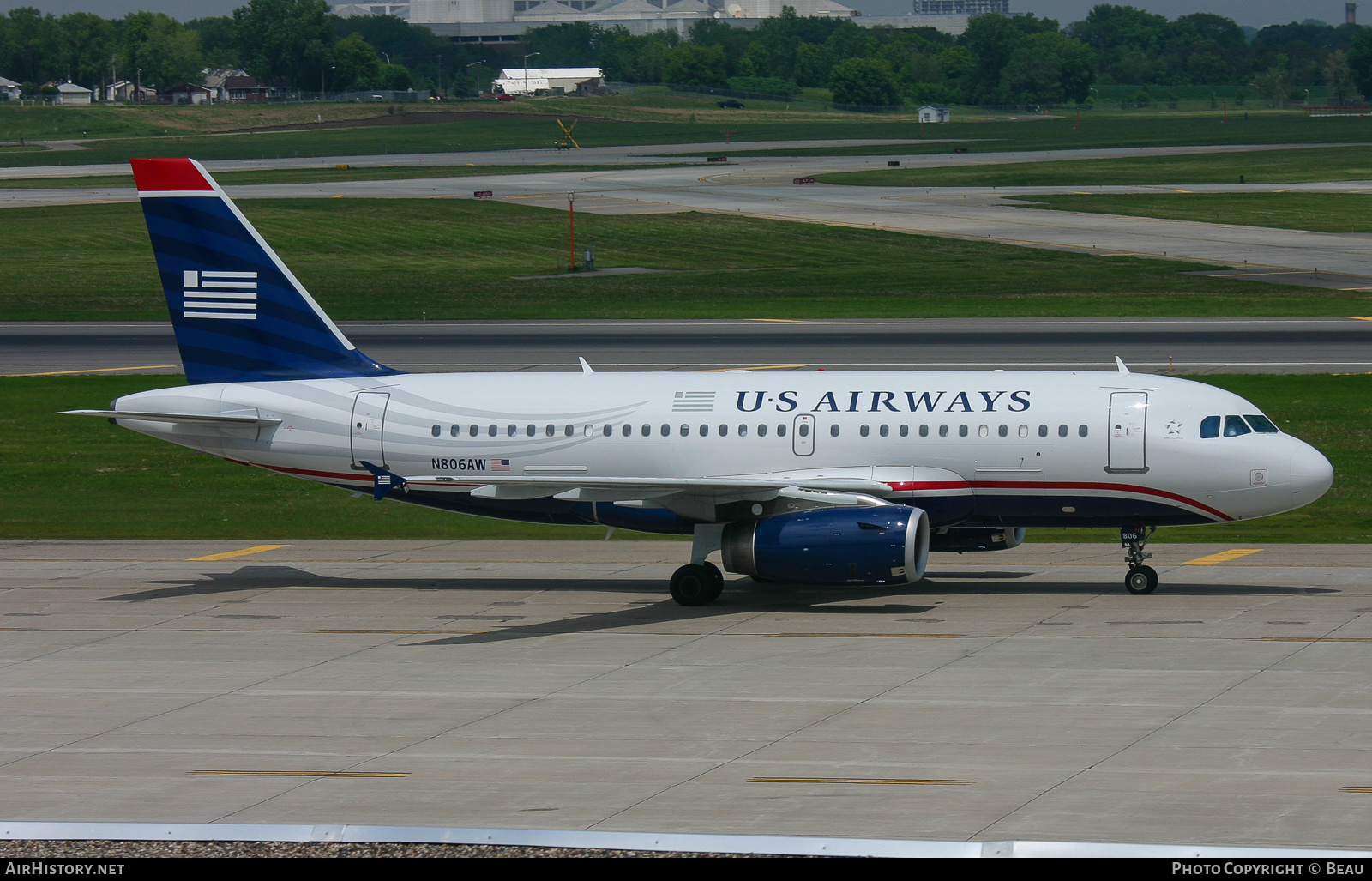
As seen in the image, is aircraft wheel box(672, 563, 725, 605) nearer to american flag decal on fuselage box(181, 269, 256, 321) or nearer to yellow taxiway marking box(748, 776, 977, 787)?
american flag decal on fuselage box(181, 269, 256, 321)

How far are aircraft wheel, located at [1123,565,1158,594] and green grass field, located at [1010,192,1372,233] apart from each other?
78.6 metres

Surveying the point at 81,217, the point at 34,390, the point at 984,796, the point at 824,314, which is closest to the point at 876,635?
the point at 984,796

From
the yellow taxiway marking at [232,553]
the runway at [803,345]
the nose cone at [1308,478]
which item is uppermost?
the nose cone at [1308,478]

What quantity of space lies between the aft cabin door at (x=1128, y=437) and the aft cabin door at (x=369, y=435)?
14391 millimetres

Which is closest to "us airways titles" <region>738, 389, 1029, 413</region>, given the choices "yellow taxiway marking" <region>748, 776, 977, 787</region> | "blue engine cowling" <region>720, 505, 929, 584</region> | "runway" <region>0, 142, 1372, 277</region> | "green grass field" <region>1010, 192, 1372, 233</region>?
"blue engine cowling" <region>720, 505, 929, 584</region>

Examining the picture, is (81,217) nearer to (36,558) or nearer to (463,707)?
(36,558)

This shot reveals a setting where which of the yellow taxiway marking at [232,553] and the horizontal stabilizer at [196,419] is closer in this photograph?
the horizontal stabilizer at [196,419]

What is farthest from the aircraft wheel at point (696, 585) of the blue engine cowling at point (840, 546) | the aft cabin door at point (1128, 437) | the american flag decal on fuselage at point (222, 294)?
the american flag decal on fuselage at point (222, 294)

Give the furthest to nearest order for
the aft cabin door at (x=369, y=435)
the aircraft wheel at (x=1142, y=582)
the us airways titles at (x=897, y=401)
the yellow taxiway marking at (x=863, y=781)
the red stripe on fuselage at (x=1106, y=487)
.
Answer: the aft cabin door at (x=369, y=435)
the us airways titles at (x=897, y=401)
the aircraft wheel at (x=1142, y=582)
the red stripe on fuselage at (x=1106, y=487)
the yellow taxiway marking at (x=863, y=781)

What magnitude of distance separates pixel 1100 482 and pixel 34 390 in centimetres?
4234

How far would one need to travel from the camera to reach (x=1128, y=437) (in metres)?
30.0

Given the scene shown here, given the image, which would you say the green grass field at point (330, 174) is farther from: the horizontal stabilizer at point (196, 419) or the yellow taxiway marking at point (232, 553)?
the horizontal stabilizer at point (196, 419)

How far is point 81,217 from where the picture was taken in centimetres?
11731

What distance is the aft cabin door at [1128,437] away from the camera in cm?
3000
